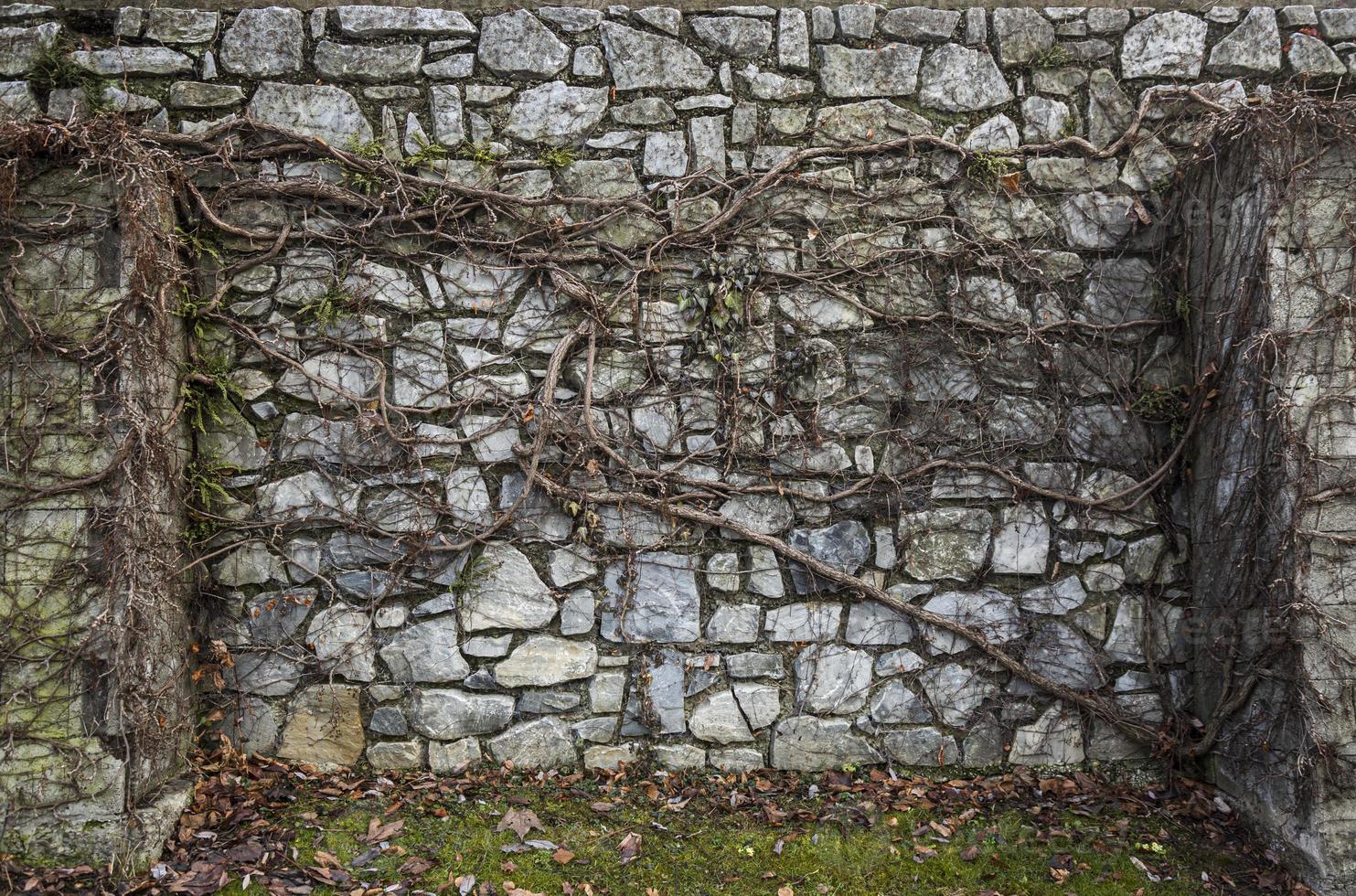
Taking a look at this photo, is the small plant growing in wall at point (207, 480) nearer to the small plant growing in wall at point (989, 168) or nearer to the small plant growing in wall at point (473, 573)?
the small plant growing in wall at point (473, 573)

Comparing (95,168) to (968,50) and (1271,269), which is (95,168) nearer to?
(968,50)

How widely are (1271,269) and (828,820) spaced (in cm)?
284

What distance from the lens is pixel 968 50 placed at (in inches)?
150

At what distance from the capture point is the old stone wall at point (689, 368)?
3631mm

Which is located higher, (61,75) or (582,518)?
(61,75)

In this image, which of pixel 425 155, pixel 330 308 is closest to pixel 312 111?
pixel 425 155

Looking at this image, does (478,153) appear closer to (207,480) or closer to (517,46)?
(517,46)

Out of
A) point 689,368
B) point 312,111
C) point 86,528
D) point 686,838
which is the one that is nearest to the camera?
point 86,528

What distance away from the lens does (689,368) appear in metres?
3.76

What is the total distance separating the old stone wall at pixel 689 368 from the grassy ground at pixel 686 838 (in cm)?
17

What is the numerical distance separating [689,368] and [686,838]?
1.93 m

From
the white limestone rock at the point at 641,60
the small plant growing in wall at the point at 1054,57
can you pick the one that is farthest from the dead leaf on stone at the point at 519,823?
the small plant growing in wall at the point at 1054,57

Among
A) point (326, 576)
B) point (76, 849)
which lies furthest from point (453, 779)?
point (76, 849)

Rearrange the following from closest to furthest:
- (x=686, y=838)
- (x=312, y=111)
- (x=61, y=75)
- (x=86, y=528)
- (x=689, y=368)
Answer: (x=86, y=528), (x=686, y=838), (x=61, y=75), (x=312, y=111), (x=689, y=368)
